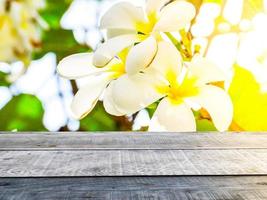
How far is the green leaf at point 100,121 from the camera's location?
0.97 meters

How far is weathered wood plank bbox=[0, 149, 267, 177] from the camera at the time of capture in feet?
1.82

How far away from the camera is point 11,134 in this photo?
34.5 inches

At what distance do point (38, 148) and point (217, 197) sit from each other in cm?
35

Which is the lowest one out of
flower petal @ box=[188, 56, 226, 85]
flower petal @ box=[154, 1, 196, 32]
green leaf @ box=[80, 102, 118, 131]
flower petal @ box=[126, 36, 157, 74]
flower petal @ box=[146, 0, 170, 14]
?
green leaf @ box=[80, 102, 118, 131]

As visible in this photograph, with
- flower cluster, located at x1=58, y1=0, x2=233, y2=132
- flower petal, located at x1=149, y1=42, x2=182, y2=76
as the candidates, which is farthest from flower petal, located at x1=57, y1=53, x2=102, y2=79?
flower petal, located at x1=149, y1=42, x2=182, y2=76

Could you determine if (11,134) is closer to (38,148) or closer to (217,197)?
(38,148)

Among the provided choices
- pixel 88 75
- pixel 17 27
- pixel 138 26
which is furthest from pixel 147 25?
pixel 17 27

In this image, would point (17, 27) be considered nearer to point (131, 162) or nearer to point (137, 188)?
point (131, 162)

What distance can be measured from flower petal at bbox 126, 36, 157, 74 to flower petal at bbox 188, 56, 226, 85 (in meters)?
0.12

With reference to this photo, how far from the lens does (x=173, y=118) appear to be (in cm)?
69

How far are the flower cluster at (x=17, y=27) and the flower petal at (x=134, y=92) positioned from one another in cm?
32

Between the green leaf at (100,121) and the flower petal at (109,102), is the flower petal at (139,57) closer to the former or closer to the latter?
the flower petal at (109,102)

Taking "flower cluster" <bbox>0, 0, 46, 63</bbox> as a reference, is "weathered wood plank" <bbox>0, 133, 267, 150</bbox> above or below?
below

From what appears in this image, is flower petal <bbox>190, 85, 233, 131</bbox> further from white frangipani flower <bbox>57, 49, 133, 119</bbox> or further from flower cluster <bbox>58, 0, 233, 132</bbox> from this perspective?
white frangipani flower <bbox>57, 49, 133, 119</bbox>
